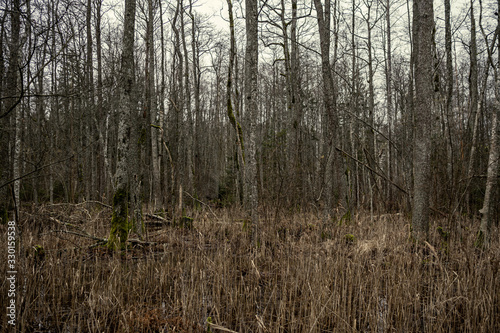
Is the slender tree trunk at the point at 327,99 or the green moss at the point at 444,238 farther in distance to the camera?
the slender tree trunk at the point at 327,99

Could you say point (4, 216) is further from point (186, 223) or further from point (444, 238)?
point (444, 238)

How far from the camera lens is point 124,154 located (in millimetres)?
4281

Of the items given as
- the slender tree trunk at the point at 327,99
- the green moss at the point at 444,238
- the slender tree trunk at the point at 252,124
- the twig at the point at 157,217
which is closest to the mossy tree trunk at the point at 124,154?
the slender tree trunk at the point at 252,124

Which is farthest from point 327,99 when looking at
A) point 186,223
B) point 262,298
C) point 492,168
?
point 186,223

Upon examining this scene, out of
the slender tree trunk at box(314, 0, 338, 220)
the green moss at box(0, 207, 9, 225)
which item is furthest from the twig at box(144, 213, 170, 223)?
the slender tree trunk at box(314, 0, 338, 220)

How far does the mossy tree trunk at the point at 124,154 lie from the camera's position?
13.9 ft

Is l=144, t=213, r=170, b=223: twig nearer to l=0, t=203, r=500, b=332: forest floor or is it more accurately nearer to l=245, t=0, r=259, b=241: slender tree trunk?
l=0, t=203, r=500, b=332: forest floor

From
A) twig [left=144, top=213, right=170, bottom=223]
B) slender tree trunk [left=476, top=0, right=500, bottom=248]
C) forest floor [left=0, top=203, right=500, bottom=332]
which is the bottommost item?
forest floor [left=0, top=203, right=500, bottom=332]

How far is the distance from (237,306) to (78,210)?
5.95m

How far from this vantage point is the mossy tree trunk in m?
4.24

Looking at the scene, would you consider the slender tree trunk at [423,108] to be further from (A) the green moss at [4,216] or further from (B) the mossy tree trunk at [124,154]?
(A) the green moss at [4,216]

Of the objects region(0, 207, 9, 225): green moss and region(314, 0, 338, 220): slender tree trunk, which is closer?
region(314, 0, 338, 220): slender tree trunk

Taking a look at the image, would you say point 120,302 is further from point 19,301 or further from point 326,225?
point 326,225

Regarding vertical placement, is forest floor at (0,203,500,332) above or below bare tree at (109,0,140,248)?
below
